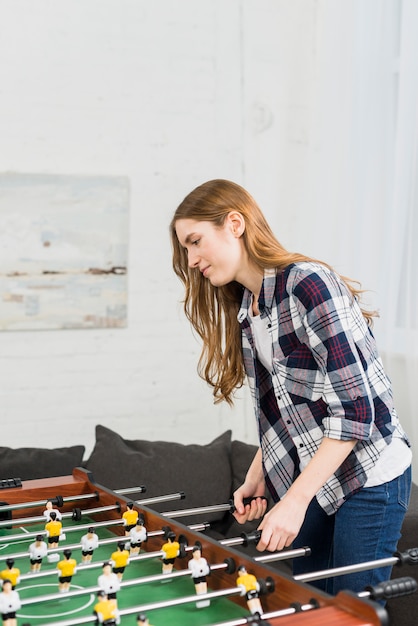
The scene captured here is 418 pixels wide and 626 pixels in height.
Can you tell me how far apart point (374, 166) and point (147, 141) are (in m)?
1.24

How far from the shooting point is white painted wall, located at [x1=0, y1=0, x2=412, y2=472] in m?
4.26

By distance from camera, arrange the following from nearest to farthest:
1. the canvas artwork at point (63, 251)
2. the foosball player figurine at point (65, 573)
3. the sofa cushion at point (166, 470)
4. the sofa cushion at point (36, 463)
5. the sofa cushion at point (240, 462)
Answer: the foosball player figurine at point (65, 573)
the sofa cushion at point (36, 463)
the sofa cushion at point (166, 470)
the sofa cushion at point (240, 462)
the canvas artwork at point (63, 251)

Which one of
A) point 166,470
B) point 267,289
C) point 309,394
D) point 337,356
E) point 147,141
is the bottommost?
point 166,470

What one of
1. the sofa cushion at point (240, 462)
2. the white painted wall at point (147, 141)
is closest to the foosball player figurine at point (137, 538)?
the sofa cushion at point (240, 462)

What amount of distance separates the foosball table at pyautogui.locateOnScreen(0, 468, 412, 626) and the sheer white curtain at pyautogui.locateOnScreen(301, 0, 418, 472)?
1973 millimetres

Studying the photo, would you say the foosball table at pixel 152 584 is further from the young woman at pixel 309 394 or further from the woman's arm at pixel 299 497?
the young woman at pixel 309 394

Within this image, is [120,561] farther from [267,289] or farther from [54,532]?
[267,289]

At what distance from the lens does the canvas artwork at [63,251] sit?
166 inches

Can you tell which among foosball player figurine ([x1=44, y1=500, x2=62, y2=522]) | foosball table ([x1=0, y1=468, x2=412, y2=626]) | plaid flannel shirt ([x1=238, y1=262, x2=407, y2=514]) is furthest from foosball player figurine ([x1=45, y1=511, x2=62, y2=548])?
plaid flannel shirt ([x1=238, y1=262, x2=407, y2=514])

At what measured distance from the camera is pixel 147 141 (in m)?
4.50

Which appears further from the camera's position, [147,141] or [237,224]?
[147,141]

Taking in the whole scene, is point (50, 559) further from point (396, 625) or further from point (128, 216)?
point (128, 216)

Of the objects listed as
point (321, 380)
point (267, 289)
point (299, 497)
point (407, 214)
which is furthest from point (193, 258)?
point (407, 214)

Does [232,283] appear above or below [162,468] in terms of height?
above
